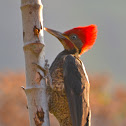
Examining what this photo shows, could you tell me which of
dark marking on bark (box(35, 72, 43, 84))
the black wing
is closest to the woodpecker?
the black wing

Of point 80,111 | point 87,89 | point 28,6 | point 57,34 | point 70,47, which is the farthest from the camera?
point 70,47

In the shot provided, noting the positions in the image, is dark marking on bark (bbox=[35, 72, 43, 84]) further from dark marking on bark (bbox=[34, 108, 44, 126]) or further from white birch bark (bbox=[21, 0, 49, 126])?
dark marking on bark (bbox=[34, 108, 44, 126])

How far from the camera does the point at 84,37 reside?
269 centimetres

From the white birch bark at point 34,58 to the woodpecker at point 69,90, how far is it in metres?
0.50

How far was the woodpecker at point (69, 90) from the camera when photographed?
2193 millimetres

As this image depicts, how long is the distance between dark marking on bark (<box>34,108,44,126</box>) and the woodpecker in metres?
0.51

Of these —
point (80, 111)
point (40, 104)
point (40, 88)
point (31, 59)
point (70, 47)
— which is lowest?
point (80, 111)

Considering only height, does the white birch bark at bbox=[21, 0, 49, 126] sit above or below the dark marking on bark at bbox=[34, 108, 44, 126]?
above

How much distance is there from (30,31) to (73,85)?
791 mm

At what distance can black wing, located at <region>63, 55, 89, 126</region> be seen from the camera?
216cm

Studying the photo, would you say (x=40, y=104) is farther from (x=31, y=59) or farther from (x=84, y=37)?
(x=84, y=37)

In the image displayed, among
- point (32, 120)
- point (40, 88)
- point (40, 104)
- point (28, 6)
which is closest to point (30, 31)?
point (28, 6)

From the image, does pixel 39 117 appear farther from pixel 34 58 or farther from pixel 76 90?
pixel 76 90

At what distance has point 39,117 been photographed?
1.71 meters
